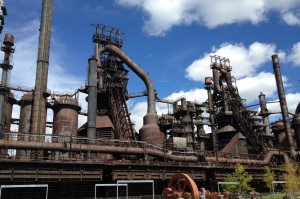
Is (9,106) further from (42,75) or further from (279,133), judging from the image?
(279,133)

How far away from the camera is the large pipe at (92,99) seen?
3453 cm

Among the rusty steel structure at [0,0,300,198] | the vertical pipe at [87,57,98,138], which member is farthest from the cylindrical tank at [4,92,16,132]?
the vertical pipe at [87,57,98,138]

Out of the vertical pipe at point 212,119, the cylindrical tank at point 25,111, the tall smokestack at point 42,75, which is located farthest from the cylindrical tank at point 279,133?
the cylindrical tank at point 25,111

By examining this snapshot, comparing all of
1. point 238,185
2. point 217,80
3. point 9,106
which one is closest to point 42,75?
point 9,106

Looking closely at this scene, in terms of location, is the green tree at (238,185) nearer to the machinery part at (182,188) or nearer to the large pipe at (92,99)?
the machinery part at (182,188)

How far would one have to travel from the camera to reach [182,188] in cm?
2248

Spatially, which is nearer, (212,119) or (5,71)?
(5,71)

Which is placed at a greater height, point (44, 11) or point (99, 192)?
point (44, 11)

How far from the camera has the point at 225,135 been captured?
50344 millimetres

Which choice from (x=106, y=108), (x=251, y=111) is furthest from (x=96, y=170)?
(x=251, y=111)

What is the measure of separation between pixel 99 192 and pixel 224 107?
104 ft

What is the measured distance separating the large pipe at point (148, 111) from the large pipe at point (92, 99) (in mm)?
6619

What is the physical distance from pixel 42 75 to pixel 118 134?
13.3 meters

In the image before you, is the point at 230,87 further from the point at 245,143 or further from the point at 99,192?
the point at 99,192
